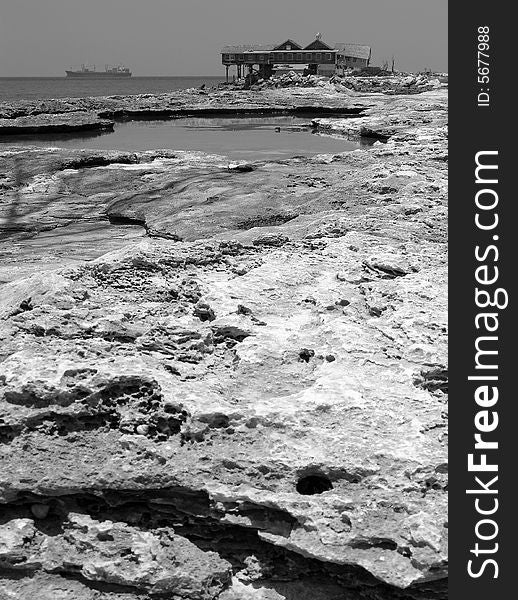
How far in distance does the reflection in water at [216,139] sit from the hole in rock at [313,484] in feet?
28.0

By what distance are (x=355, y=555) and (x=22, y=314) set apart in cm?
162

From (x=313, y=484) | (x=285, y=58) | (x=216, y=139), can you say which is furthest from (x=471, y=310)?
(x=285, y=58)

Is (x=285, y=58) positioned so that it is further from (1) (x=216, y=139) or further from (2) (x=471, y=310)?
(2) (x=471, y=310)

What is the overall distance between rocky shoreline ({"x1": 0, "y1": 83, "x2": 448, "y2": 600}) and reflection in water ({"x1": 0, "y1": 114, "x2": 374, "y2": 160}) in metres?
7.41

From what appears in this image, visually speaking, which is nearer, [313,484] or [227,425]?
[313,484]

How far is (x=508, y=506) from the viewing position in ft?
5.62

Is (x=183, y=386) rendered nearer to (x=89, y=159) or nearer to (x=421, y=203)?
(x=421, y=203)

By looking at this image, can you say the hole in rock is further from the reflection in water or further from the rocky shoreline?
the reflection in water

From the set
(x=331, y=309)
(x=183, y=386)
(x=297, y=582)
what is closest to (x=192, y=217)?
(x=331, y=309)

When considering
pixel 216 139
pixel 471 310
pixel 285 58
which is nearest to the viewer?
pixel 471 310

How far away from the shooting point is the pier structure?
53.0 metres

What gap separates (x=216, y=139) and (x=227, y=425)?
39.0 feet

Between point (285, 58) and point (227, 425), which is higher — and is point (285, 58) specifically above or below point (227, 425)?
A: above

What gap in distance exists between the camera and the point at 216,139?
13.3 m
